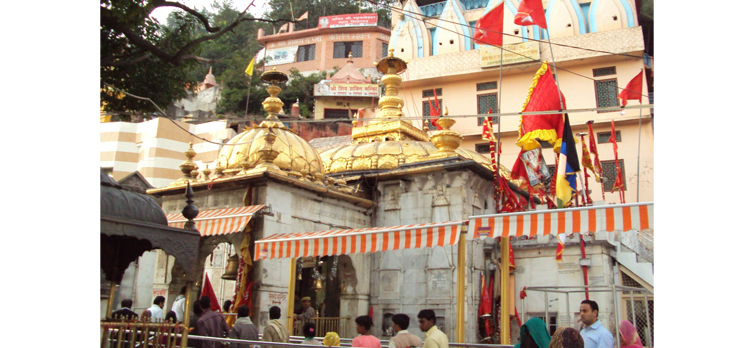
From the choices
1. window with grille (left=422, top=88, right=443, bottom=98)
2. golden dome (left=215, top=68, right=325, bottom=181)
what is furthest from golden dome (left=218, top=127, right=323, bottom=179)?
window with grille (left=422, top=88, right=443, bottom=98)

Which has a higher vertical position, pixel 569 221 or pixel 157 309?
pixel 569 221

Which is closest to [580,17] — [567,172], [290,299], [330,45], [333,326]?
[567,172]

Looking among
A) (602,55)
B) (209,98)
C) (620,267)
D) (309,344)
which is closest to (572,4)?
(602,55)

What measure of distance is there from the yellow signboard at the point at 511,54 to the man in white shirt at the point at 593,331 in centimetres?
2165

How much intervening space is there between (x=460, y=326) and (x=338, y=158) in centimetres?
854

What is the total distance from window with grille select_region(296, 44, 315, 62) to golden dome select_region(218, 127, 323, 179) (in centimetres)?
4212

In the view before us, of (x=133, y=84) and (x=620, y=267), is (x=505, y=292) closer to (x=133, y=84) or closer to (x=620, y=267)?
(x=133, y=84)

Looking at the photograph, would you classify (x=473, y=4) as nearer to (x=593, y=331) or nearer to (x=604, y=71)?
(x=604, y=71)

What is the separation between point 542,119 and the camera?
970 cm

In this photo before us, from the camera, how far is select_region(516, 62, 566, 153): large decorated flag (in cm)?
967

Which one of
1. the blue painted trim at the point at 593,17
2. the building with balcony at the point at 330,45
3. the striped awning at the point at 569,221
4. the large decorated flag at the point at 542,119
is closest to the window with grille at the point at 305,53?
the building with balcony at the point at 330,45

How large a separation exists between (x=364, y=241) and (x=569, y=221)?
2933mm

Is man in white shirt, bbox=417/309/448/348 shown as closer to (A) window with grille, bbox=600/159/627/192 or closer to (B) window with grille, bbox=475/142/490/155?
(A) window with grille, bbox=600/159/627/192

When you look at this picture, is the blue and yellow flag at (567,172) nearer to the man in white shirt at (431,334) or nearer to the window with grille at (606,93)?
the man in white shirt at (431,334)
